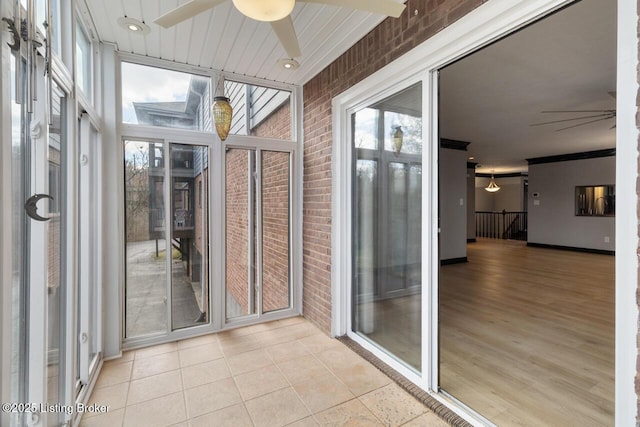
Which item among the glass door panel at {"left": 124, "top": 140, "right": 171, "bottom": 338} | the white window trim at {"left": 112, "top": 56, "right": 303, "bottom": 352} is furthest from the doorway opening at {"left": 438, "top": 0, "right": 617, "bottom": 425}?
the glass door panel at {"left": 124, "top": 140, "right": 171, "bottom": 338}

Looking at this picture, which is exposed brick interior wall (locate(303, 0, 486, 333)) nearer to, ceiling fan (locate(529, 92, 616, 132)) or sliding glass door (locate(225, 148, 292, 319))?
sliding glass door (locate(225, 148, 292, 319))

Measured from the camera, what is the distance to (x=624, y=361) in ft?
3.89

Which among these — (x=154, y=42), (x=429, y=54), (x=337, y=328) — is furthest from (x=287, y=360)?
(x=154, y=42)

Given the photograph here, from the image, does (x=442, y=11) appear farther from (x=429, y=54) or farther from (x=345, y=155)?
(x=345, y=155)

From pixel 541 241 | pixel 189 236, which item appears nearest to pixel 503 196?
pixel 541 241

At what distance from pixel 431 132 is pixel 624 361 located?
1.51 metres

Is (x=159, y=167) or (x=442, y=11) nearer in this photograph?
Answer: (x=442, y=11)

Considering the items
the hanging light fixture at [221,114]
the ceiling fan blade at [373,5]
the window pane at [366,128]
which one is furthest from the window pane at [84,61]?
the window pane at [366,128]

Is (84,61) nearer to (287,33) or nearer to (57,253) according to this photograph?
(57,253)

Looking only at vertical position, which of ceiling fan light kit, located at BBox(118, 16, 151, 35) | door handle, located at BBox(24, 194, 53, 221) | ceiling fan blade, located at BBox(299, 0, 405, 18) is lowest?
door handle, located at BBox(24, 194, 53, 221)

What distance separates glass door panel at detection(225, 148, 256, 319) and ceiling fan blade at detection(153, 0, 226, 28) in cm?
193

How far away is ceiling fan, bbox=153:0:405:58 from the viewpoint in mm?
1181

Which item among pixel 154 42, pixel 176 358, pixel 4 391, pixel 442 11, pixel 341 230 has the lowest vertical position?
pixel 176 358

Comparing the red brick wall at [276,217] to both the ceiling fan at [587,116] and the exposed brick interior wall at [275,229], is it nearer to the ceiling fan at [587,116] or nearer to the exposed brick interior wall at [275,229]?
the exposed brick interior wall at [275,229]
